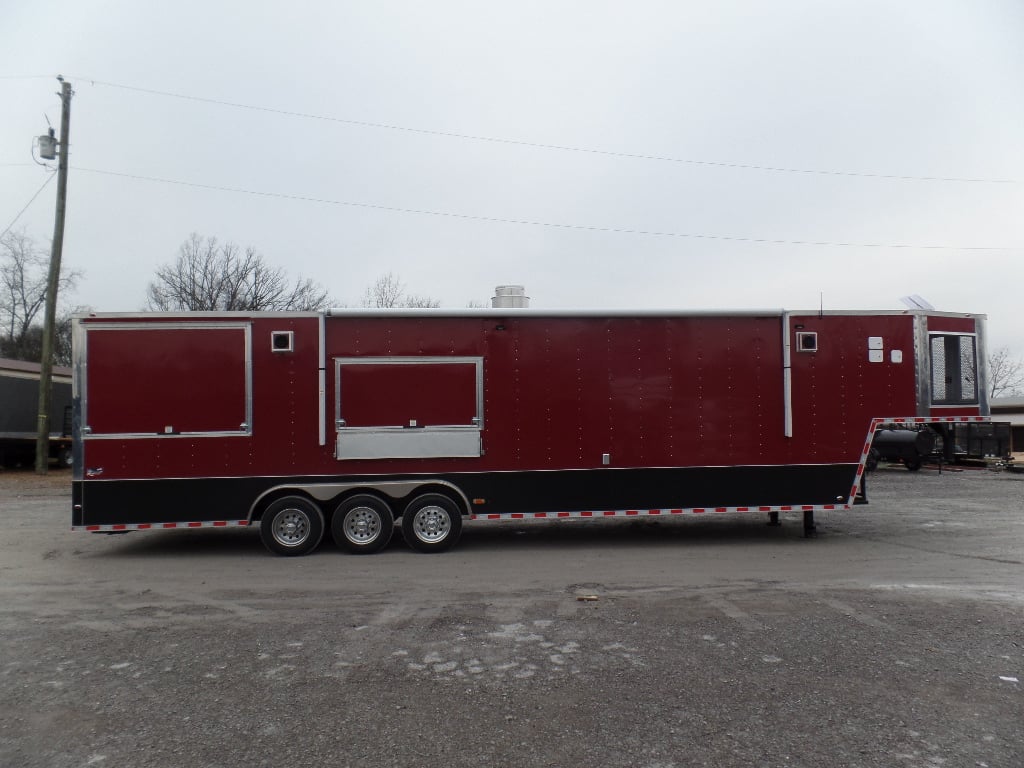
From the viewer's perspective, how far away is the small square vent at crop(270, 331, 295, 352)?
8.84 meters

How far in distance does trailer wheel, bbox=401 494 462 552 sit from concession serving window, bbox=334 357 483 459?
60cm

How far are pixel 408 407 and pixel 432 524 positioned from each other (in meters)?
1.53

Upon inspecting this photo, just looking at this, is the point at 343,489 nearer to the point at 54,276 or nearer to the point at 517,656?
the point at 517,656

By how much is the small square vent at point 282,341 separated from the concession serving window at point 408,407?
59cm

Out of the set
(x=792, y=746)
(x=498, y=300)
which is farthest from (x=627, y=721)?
(x=498, y=300)

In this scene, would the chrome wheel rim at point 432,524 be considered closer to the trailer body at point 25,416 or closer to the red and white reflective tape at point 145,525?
the red and white reflective tape at point 145,525

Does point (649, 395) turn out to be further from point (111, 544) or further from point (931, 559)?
point (111, 544)

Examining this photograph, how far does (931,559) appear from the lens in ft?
27.8

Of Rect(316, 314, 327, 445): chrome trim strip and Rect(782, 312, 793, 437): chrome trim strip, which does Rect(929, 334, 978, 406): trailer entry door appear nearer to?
Rect(782, 312, 793, 437): chrome trim strip

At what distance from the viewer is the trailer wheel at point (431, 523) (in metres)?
8.91

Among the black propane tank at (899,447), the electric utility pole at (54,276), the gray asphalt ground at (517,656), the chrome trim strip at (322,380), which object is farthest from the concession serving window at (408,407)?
the black propane tank at (899,447)

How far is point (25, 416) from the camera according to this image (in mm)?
22969

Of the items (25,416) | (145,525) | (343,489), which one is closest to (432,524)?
(343,489)

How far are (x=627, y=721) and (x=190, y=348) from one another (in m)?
7.05
